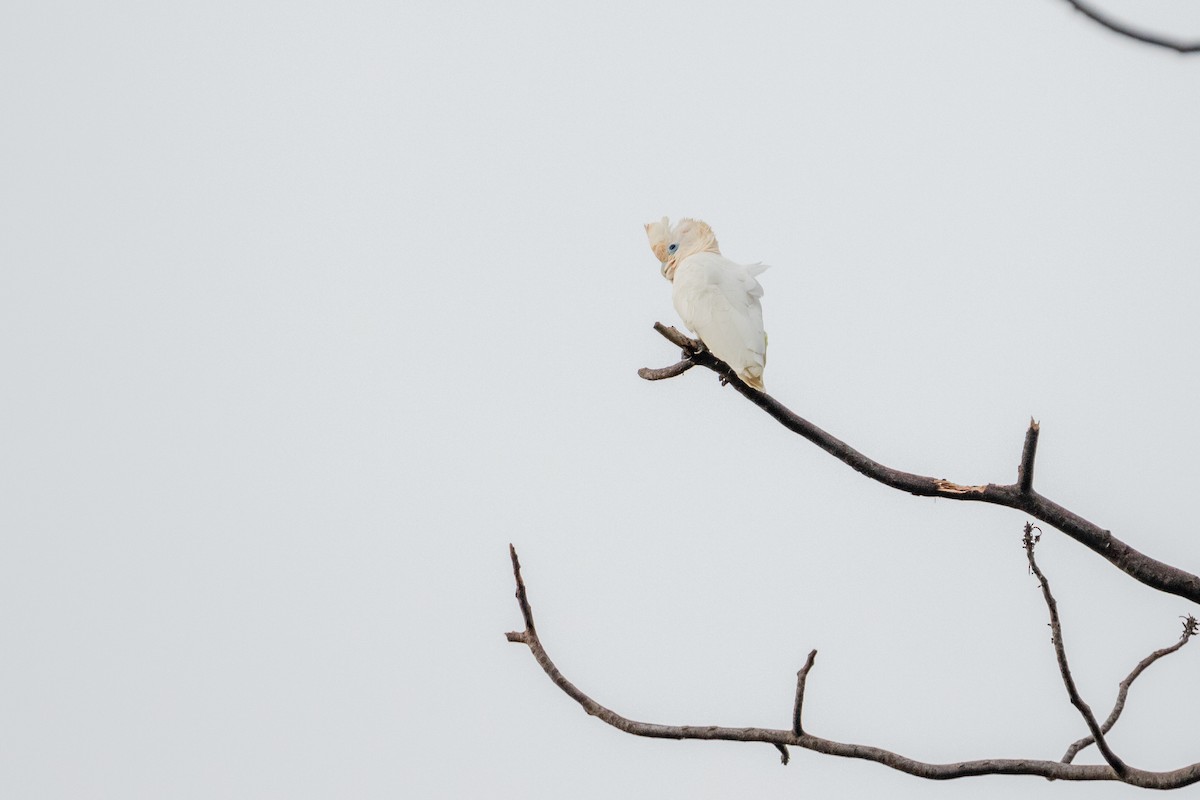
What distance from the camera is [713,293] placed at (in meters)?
4.28

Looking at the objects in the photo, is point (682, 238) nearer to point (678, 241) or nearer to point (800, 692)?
point (678, 241)

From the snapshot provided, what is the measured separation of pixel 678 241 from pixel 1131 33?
13.0ft

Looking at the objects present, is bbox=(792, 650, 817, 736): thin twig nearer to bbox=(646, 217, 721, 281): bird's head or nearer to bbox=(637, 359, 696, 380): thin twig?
bbox=(637, 359, 696, 380): thin twig

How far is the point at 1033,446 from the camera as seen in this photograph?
208 cm

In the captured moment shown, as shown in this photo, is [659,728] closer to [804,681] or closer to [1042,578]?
[804,681]

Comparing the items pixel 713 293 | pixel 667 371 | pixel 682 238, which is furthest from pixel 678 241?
pixel 667 371

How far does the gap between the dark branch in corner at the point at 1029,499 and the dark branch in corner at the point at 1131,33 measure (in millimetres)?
1199

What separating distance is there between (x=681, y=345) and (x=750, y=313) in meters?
1.11

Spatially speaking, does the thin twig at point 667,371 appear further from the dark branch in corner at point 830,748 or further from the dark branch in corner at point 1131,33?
the dark branch in corner at point 1131,33

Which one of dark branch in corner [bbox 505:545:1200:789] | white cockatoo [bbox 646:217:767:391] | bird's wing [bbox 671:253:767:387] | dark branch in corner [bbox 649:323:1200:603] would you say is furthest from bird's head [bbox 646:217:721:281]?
dark branch in corner [bbox 505:545:1200:789]

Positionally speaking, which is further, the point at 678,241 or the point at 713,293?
the point at 678,241

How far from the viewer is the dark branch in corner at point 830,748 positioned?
2.11 metres

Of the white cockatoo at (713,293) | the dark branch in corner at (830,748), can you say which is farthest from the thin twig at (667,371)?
the dark branch in corner at (830,748)

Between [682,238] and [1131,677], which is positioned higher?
[682,238]
